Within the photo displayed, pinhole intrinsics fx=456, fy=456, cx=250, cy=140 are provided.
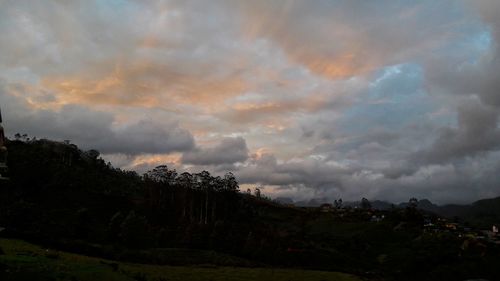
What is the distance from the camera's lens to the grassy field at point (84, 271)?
32312 mm

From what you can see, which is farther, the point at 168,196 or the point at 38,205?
the point at 168,196

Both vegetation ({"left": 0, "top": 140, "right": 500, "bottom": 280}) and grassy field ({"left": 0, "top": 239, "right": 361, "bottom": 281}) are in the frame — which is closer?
grassy field ({"left": 0, "top": 239, "right": 361, "bottom": 281})

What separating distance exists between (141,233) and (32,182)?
50.5m

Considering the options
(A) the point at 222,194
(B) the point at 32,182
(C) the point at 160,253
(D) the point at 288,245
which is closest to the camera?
(C) the point at 160,253

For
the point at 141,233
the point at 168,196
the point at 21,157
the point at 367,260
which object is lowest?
the point at 367,260

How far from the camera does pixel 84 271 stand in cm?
3912

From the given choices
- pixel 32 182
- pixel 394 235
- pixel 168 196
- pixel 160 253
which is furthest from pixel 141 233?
pixel 394 235

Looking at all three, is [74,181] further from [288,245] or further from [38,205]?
[288,245]

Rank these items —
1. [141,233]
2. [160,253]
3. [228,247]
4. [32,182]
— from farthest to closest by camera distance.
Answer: [32,182], [228,247], [141,233], [160,253]

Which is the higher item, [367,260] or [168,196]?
[168,196]

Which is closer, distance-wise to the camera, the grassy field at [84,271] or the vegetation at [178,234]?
the grassy field at [84,271]

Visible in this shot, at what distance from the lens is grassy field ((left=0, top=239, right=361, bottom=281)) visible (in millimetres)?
32312

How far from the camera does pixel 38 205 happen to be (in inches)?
4478

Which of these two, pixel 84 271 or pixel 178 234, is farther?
pixel 178 234
